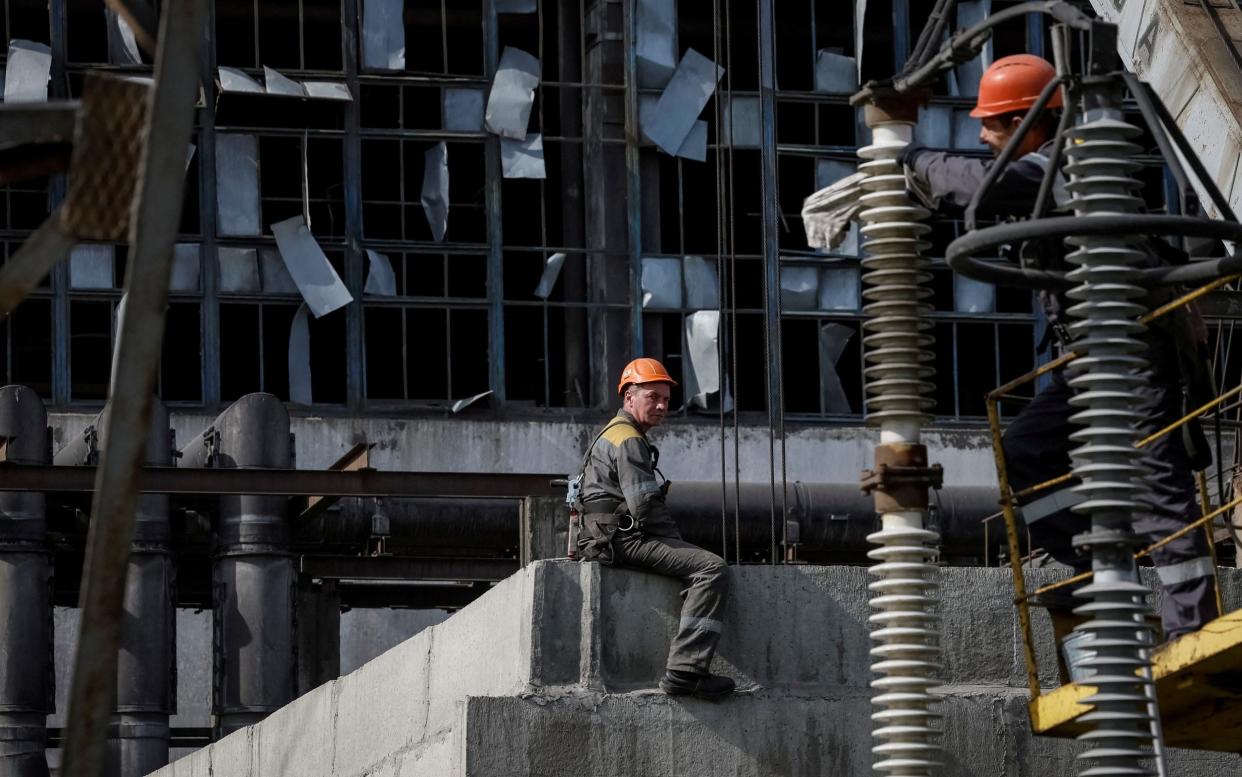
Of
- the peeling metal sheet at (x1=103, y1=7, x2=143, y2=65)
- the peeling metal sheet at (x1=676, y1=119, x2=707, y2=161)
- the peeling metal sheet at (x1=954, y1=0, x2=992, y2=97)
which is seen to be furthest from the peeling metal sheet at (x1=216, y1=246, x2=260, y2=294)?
the peeling metal sheet at (x1=954, y1=0, x2=992, y2=97)

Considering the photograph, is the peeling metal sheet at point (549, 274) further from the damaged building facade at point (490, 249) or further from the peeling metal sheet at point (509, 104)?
the peeling metal sheet at point (509, 104)

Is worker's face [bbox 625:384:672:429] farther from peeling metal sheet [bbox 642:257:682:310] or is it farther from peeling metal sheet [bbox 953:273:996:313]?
peeling metal sheet [bbox 953:273:996:313]

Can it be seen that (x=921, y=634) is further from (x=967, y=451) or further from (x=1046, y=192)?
(x=967, y=451)

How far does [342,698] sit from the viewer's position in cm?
1292

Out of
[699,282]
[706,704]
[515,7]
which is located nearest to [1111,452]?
[706,704]

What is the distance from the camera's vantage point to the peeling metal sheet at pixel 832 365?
2628 cm

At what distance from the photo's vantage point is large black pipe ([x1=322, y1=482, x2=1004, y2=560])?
22.8 metres

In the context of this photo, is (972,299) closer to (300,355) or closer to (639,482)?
(300,355)

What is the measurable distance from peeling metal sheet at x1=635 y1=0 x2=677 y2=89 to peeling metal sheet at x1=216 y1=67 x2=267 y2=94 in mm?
4366

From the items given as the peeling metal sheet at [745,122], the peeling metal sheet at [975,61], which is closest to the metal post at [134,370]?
the peeling metal sheet at [745,122]

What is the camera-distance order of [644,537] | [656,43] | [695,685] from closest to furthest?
[695,685], [644,537], [656,43]

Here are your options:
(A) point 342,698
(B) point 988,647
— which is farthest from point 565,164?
(B) point 988,647

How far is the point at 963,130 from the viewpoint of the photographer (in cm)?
2680

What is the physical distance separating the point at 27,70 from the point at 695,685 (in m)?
16.9
